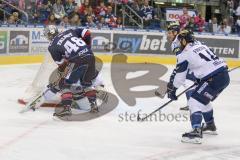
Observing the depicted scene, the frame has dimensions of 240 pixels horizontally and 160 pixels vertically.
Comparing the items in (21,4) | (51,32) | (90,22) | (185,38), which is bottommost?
(90,22)

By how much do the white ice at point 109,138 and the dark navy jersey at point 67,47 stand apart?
2.70ft

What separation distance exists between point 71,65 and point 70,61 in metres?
0.06

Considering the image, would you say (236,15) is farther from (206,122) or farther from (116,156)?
(116,156)

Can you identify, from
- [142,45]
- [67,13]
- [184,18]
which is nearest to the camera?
[142,45]

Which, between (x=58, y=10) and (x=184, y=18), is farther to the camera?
(x=184, y=18)

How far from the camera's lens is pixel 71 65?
7.69m

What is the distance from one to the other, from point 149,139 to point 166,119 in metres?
1.37

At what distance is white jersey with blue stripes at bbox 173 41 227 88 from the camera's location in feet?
20.9

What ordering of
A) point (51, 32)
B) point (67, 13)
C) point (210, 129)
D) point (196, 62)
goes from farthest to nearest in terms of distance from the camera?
point (67, 13)
point (51, 32)
point (210, 129)
point (196, 62)

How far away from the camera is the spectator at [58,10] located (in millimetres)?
16206

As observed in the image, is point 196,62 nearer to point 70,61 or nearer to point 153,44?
point 70,61

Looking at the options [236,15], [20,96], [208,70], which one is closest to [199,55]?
[208,70]

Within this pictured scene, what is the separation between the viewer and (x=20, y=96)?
9.32 metres

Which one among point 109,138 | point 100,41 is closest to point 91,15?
point 100,41
